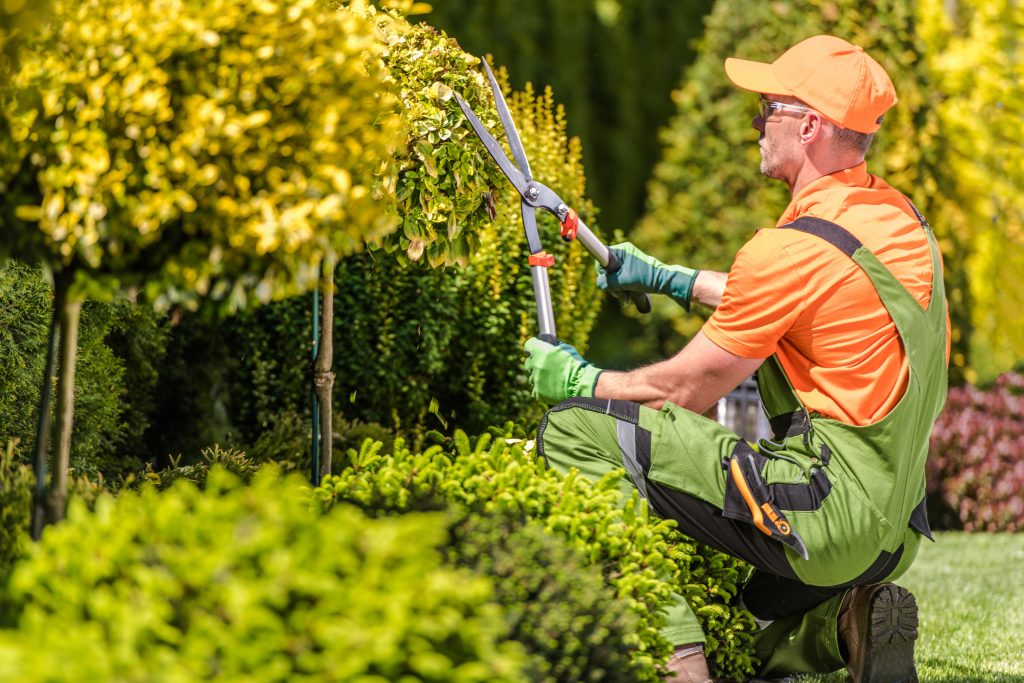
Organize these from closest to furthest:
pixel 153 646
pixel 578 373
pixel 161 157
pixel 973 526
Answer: pixel 153 646
pixel 161 157
pixel 578 373
pixel 973 526

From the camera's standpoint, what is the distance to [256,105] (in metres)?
2.05

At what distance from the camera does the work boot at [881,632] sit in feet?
9.34

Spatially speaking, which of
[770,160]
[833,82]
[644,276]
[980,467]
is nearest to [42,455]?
[644,276]

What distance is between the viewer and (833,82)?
117 inches

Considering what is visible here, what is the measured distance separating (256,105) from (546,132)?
2791 mm

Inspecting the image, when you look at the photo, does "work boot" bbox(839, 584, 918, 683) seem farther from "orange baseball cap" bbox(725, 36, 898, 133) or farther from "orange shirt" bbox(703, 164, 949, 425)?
"orange baseball cap" bbox(725, 36, 898, 133)

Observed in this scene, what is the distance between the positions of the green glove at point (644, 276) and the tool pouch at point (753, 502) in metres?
0.80

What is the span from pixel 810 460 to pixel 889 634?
0.49 m

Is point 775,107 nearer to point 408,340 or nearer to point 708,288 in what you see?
point 708,288

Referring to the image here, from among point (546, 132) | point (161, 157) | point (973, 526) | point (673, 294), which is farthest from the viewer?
point (973, 526)

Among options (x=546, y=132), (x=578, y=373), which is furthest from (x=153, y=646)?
(x=546, y=132)

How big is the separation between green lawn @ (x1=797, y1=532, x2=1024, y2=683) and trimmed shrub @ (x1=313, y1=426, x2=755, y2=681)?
95 cm

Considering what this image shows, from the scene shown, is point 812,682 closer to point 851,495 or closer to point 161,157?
point 851,495

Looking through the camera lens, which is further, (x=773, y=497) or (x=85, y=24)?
(x=773, y=497)
